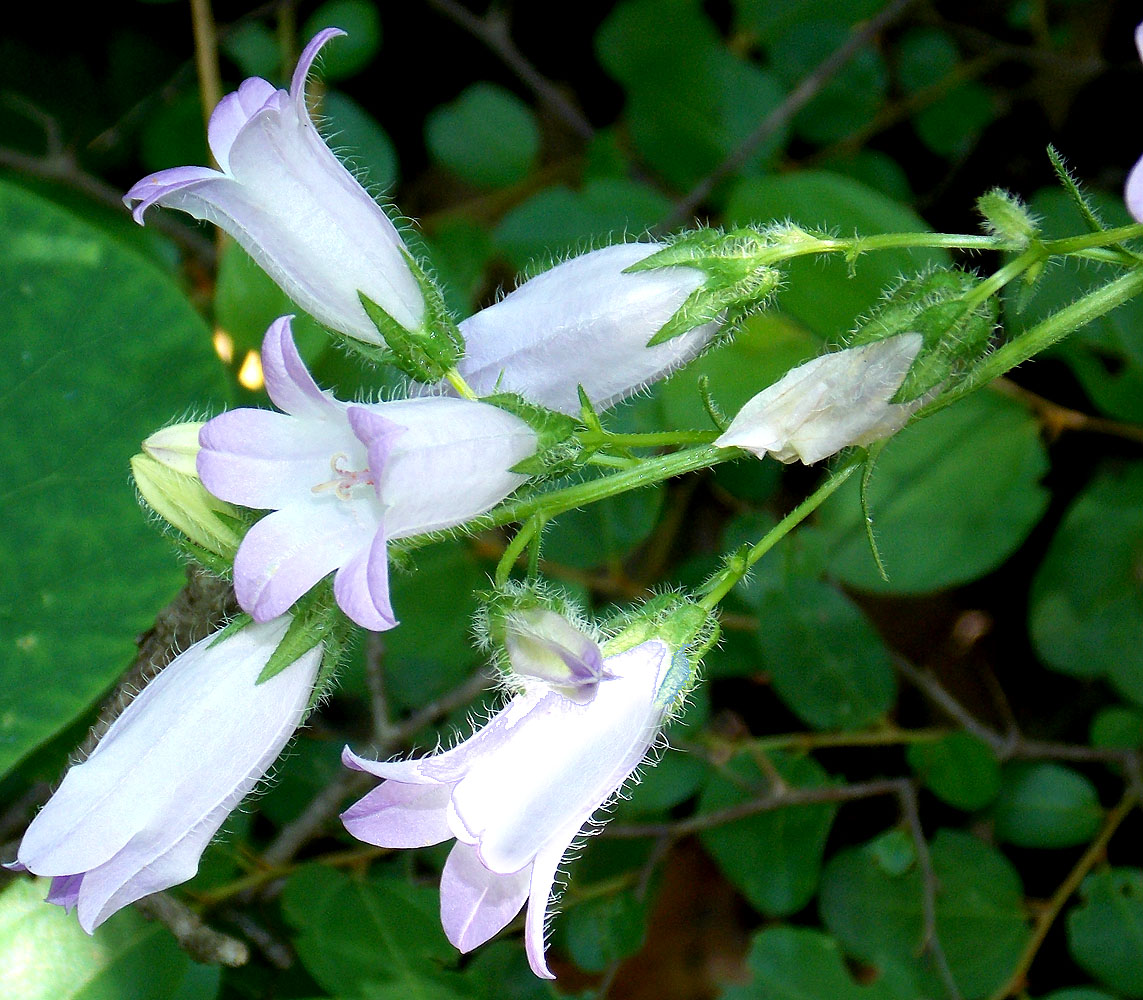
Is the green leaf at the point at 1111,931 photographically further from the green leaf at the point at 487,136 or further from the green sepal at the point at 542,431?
the green leaf at the point at 487,136

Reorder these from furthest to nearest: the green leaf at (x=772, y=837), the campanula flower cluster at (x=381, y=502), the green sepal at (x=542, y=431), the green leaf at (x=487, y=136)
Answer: the green leaf at (x=487, y=136)
the green leaf at (x=772, y=837)
the green sepal at (x=542, y=431)
the campanula flower cluster at (x=381, y=502)

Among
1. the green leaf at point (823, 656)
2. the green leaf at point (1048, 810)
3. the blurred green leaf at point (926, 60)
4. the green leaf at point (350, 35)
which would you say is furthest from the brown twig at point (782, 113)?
the green leaf at point (1048, 810)

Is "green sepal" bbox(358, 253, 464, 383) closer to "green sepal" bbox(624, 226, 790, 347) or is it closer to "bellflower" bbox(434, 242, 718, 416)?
A: "bellflower" bbox(434, 242, 718, 416)

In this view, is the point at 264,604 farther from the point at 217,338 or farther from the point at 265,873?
the point at 217,338

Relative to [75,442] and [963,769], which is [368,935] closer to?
[75,442]

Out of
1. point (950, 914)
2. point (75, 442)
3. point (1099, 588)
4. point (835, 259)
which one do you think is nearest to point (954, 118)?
point (835, 259)

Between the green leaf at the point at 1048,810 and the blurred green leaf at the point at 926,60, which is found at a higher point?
the blurred green leaf at the point at 926,60
